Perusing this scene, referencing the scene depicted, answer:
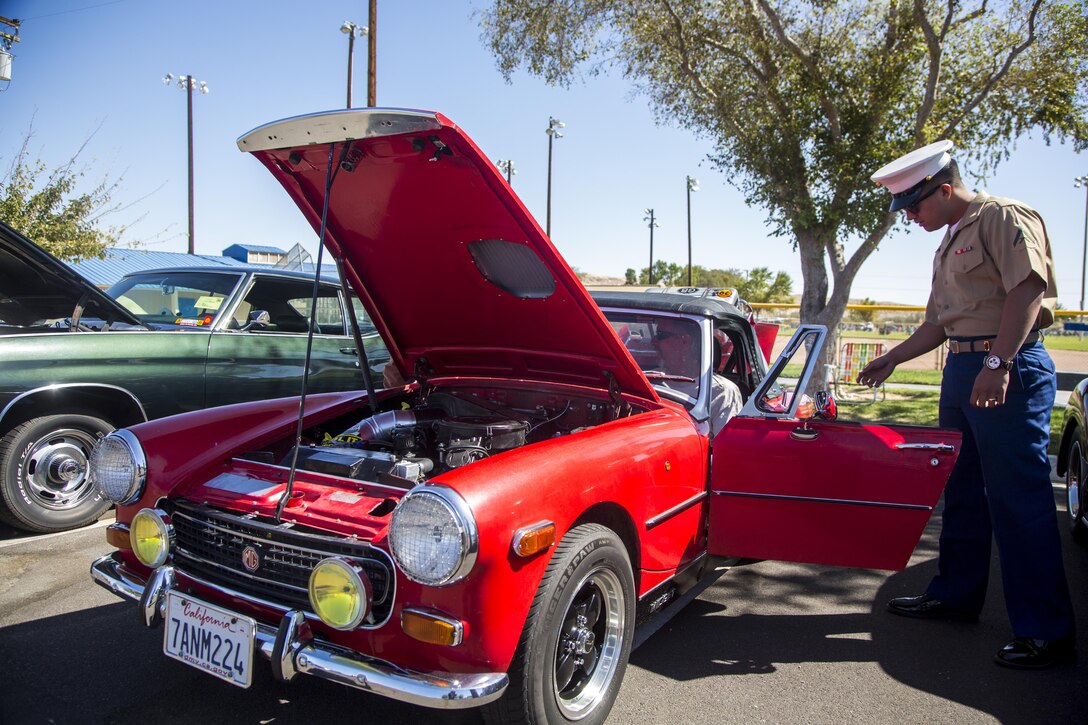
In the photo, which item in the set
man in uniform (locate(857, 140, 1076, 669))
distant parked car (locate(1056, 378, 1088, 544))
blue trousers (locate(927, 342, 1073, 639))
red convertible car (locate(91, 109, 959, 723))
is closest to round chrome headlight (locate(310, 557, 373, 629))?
red convertible car (locate(91, 109, 959, 723))

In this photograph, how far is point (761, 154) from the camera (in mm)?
11055

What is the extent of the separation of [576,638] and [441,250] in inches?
63.4

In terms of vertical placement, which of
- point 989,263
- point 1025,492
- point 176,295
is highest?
point 989,263

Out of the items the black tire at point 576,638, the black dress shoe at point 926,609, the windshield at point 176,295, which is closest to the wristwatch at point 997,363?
the black dress shoe at point 926,609

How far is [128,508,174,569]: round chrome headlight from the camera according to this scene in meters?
2.44

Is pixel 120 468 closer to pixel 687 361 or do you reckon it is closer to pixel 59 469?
pixel 59 469

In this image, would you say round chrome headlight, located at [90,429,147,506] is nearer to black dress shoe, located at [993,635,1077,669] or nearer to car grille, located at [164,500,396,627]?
car grille, located at [164,500,396,627]

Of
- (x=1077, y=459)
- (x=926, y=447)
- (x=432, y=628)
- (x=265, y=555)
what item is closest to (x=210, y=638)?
(x=265, y=555)

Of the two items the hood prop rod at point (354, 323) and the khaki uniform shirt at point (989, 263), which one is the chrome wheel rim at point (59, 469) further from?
the khaki uniform shirt at point (989, 263)

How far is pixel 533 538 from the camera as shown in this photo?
2023 millimetres

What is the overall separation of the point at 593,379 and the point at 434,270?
843 mm

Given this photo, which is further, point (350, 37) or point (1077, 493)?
point (350, 37)

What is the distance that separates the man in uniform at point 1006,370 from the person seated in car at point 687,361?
0.98 metres

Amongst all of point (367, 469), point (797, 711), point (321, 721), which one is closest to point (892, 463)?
point (797, 711)
